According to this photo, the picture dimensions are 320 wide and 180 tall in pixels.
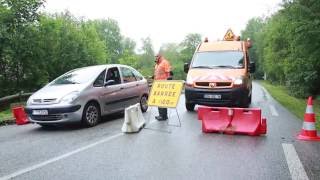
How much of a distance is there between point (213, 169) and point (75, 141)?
3.73m

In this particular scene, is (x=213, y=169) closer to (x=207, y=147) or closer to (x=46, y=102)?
(x=207, y=147)

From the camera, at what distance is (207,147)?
8.27m

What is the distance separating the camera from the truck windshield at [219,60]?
1442cm

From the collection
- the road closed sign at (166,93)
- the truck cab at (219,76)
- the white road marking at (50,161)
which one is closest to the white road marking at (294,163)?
the road closed sign at (166,93)

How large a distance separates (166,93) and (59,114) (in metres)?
2.72

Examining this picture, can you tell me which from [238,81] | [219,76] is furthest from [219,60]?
[238,81]

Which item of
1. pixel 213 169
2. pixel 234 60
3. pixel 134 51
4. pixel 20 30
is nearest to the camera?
pixel 213 169

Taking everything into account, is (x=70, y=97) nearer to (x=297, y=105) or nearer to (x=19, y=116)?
(x=19, y=116)

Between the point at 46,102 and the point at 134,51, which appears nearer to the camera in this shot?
the point at 46,102

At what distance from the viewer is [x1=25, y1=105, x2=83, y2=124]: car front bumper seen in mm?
10742

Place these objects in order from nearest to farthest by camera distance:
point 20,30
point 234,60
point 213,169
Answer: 1. point 213,169
2. point 234,60
3. point 20,30

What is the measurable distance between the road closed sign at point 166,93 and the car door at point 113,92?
143 centimetres

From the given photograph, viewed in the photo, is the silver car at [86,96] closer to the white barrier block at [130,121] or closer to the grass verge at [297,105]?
the white barrier block at [130,121]

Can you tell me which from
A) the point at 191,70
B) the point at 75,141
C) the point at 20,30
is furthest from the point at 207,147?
the point at 20,30
